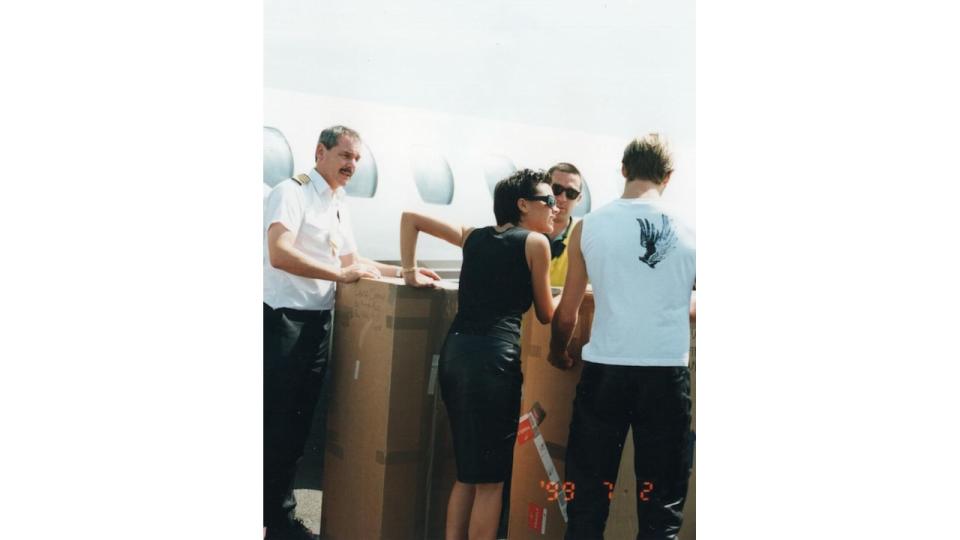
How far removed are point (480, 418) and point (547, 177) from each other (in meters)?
0.87

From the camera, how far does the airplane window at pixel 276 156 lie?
314cm

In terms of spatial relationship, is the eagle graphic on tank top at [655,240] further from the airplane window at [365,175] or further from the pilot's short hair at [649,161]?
the airplane window at [365,175]

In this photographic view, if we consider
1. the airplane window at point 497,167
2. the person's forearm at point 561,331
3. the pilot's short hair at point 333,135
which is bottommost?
the person's forearm at point 561,331

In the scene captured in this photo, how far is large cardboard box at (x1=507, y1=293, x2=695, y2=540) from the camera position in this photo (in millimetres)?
3322

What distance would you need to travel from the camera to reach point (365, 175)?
3363mm

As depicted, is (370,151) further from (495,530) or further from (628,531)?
(628,531)

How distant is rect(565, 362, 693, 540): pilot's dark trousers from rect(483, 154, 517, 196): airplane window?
0.73 metres

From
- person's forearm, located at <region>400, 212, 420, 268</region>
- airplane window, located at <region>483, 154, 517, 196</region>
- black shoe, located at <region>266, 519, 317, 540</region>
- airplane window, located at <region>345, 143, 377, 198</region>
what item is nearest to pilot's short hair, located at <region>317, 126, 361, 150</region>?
airplane window, located at <region>345, 143, 377, 198</region>

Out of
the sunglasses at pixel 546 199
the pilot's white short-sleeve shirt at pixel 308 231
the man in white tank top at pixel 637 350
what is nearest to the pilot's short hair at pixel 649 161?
the man in white tank top at pixel 637 350

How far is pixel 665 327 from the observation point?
3.07 metres

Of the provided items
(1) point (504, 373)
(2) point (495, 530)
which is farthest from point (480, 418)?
(2) point (495, 530)

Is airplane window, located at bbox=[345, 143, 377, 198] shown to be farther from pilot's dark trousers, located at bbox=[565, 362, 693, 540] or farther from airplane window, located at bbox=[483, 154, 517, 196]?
pilot's dark trousers, located at bbox=[565, 362, 693, 540]

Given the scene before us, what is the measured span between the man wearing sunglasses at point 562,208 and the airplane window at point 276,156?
0.98 meters

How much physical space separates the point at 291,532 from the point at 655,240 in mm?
1683
